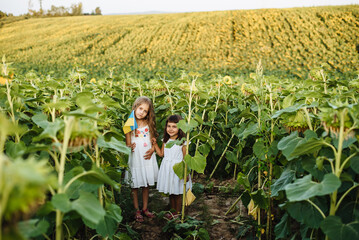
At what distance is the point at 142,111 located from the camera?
3.28 metres

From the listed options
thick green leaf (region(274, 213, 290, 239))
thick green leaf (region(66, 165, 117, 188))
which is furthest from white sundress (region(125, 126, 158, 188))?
thick green leaf (region(66, 165, 117, 188))

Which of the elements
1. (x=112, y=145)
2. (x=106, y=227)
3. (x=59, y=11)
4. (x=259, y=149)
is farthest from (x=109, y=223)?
(x=59, y=11)

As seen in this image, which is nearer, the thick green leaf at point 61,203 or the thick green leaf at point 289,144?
the thick green leaf at point 61,203

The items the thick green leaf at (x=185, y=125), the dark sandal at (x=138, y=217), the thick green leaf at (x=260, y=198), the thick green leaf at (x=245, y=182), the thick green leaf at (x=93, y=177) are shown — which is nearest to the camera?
the thick green leaf at (x=93, y=177)

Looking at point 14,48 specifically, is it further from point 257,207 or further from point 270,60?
point 257,207

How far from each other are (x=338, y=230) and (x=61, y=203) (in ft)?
4.05

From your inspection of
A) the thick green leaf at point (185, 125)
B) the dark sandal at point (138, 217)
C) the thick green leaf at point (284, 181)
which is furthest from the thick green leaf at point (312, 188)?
the dark sandal at point (138, 217)

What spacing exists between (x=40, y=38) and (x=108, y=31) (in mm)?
7762

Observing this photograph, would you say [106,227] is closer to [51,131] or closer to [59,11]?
[51,131]

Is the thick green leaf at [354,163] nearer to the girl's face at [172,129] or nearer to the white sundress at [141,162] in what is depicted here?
the girl's face at [172,129]

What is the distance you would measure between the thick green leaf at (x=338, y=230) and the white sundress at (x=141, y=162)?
2151 mm

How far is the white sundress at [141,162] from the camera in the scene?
10.7 ft

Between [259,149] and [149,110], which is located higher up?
[149,110]

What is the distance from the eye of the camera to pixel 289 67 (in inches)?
773
